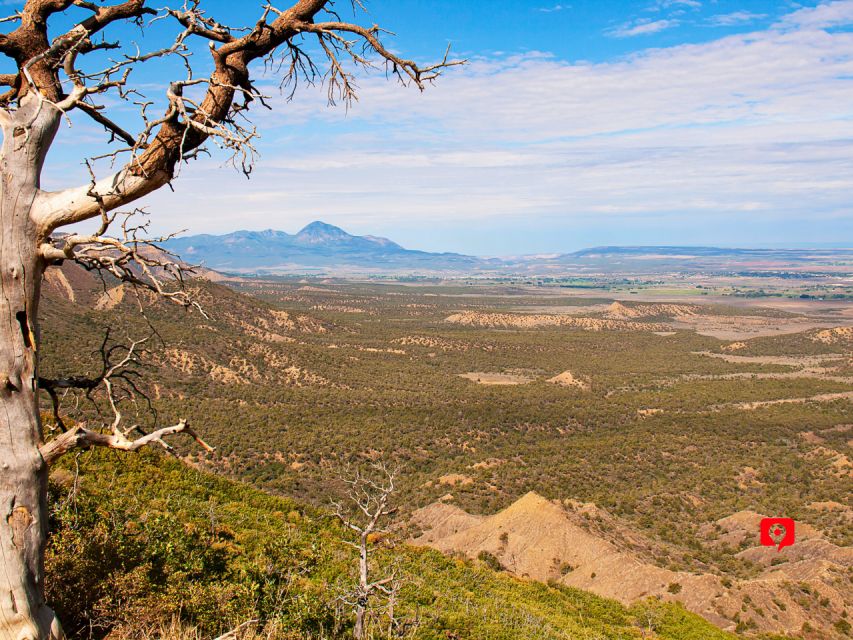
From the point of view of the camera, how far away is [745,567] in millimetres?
25844

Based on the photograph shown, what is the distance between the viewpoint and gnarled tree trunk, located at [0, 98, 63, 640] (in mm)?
3230

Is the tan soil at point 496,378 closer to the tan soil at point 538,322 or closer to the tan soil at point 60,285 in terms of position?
the tan soil at point 60,285

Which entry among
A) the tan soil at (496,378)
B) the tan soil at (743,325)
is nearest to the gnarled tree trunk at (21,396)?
the tan soil at (496,378)

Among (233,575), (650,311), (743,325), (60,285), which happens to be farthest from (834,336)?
(60,285)

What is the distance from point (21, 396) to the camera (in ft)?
10.8

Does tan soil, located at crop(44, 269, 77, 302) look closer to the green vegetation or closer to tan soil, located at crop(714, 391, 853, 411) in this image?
the green vegetation

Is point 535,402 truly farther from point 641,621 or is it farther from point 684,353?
point 684,353

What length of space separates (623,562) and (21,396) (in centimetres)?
2477

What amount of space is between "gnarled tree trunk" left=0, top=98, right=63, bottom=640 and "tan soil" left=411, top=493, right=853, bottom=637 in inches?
895

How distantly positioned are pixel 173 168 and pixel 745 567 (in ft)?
101

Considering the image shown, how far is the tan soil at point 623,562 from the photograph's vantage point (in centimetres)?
2034

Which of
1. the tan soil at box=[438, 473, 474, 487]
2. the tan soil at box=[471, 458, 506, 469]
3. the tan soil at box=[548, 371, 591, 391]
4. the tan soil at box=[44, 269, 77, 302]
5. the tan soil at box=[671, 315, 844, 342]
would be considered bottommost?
the tan soil at box=[471, 458, 506, 469]

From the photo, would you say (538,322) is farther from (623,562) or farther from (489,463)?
(623,562)

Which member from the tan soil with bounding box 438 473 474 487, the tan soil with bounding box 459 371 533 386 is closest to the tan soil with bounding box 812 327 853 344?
the tan soil with bounding box 459 371 533 386
